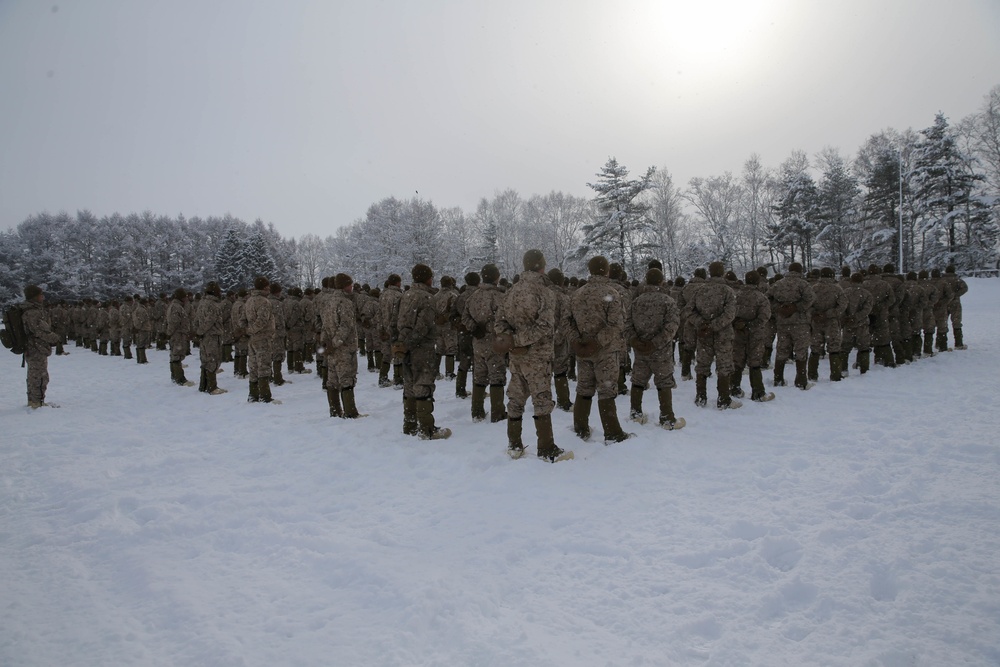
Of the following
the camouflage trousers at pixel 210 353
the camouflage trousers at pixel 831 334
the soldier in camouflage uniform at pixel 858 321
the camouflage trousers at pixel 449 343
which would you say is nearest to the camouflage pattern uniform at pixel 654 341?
the camouflage trousers at pixel 449 343

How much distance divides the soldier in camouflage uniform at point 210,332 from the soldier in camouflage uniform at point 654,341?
9.32 m

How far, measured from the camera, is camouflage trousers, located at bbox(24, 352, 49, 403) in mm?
10859

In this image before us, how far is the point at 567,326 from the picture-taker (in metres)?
7.04

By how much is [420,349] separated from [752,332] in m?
5.88

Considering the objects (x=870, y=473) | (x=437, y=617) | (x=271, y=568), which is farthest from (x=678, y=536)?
(x=271, y=568)

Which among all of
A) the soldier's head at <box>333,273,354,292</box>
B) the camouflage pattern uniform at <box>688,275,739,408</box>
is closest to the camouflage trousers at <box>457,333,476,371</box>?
the soldier's head at <box>333,273,354,292</box>

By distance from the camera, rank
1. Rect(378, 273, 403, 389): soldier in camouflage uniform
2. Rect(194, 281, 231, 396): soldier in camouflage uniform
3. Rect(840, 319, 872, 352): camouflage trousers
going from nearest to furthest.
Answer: Rect(378, 273, 403, 389): soldier in camouflage uniform, Rect(840, 319, 872, 352): camouflage trousers, Rect(194, 281, 231, 396): soldier in camouflage uniform

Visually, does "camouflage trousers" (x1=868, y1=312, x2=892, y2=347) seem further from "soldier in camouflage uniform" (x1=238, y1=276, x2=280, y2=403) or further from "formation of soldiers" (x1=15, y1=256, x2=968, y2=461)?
"soldier in camouflage uniform" (x1=238, y1=276, x2=280, y2=403)

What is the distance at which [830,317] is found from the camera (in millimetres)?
10883

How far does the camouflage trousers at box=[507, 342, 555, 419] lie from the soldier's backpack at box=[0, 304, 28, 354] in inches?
413

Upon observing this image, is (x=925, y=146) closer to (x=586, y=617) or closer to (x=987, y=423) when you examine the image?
(x=987, y=423)

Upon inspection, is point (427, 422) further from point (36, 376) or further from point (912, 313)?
point (912, 313)

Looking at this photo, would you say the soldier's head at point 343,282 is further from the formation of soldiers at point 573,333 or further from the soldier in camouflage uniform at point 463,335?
the soldier in camouflage uniform at point 463,335

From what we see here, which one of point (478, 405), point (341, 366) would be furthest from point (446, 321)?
point (341, 366)
